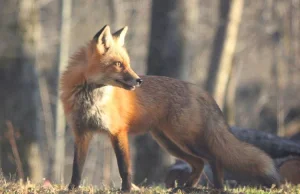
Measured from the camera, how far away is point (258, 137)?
33.4 feet

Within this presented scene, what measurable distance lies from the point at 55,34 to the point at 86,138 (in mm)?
20811

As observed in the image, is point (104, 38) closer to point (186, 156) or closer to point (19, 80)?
point (186, 156)

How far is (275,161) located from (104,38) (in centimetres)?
379

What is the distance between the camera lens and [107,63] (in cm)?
723

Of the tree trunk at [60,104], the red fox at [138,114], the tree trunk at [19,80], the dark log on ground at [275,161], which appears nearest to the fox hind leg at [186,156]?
the red fox at [138,114]

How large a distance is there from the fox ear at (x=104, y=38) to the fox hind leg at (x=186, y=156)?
145 centimetres

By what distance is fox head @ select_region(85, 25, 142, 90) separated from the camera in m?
7.08

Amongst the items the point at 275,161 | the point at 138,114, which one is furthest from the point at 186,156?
the point at 275,161

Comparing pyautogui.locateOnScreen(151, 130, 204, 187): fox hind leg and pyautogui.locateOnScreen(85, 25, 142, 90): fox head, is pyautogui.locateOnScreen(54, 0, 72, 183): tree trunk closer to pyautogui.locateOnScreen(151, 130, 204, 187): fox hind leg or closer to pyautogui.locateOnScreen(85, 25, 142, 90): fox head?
pyautogui.locateOnScreen(151, 130, 204, 187): fox hind leg

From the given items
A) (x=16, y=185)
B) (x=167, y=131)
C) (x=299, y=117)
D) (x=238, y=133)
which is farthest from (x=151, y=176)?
(x=299, y=117)

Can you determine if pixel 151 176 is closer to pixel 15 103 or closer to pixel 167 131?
pixel 15 103

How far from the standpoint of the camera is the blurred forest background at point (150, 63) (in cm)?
1284

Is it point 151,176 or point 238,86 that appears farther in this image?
point 238,86

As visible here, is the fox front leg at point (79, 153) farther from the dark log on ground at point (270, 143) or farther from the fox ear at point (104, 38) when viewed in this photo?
the dark log on ground at point (270, 143)
